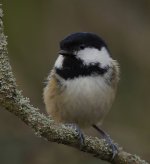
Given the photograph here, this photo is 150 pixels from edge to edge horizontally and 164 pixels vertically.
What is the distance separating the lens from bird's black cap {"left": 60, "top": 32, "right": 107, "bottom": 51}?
426cm

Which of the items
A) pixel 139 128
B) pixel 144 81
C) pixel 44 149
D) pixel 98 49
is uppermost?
pixel 98 49

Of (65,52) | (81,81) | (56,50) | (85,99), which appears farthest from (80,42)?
(56,50)

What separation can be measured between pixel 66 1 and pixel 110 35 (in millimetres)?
620

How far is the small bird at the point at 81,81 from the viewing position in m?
4.24

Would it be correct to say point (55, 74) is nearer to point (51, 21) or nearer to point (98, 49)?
point (98, 49)

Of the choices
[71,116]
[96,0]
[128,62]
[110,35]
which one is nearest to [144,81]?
[128,62]

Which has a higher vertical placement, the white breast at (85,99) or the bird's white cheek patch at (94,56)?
the bird's white cheek patch at (94,56)

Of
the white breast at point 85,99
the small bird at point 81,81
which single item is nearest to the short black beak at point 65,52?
the small bird at point 81,81

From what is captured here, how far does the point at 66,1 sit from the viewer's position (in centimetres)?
614

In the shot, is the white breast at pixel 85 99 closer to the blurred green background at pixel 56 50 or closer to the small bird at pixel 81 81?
the small bird at pixel 81 81

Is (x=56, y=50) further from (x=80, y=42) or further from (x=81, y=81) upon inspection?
(x=81, y=81)

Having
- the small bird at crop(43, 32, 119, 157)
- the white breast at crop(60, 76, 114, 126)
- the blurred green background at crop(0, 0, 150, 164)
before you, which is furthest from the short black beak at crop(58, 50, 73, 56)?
the blurred green background at crop(0, 0, 150, 164)

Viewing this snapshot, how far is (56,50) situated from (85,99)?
71.4 inches

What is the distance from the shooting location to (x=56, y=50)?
6012 millimetres
